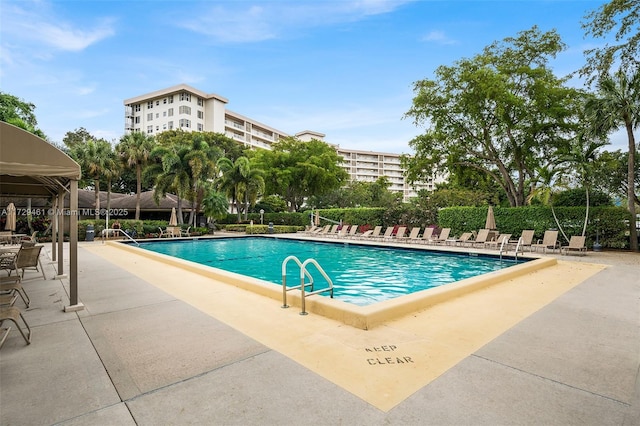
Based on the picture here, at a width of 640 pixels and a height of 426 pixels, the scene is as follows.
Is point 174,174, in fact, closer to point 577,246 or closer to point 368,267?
point 368,267

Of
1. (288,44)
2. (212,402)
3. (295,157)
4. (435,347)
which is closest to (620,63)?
(288,44)

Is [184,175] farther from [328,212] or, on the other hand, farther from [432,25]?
[432,25]

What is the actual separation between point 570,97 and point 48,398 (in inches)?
879

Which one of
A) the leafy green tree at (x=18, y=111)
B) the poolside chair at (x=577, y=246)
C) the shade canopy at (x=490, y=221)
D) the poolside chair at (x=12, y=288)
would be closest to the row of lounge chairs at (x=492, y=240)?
the poolside chair at (x=577, y=246)

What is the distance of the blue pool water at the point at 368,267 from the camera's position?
27.3 ft

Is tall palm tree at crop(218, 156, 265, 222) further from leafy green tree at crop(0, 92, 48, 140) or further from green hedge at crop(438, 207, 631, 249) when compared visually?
green hedge at crop(438, 207, 631, 249)

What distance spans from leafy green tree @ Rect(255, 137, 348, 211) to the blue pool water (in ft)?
61.1

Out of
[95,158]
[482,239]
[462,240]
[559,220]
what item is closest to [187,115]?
[95,158]

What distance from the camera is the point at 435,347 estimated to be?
3676 millimetres

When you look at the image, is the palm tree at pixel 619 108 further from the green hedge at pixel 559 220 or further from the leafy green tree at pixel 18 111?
the leafy green tree at pixel 18 111

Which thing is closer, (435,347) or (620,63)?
(435,347)

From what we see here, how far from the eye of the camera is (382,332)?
4.16 meters

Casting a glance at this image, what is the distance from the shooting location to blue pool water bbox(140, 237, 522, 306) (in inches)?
328

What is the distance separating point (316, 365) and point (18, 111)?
38.4m
